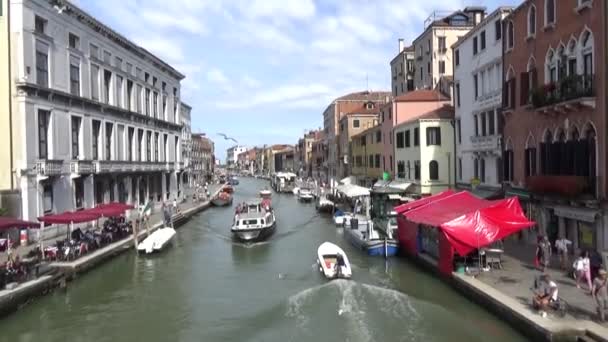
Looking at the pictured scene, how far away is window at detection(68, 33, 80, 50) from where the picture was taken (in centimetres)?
3338

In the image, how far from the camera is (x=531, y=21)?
2439 centimetres

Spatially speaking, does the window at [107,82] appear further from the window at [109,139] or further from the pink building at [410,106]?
the pink building at [410,106]

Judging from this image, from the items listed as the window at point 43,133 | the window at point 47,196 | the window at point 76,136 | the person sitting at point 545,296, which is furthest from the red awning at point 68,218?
the person sitting at point 545,296

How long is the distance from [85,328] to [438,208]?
44.0 ft

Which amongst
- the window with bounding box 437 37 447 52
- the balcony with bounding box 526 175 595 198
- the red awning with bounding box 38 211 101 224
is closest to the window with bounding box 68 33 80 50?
the red awning with bounding box 38 211 101 224

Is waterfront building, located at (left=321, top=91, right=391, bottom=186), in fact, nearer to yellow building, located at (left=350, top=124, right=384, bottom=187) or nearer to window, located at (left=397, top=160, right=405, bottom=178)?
yellow building, located at (left=350, top=124, right=384, bottom=187)

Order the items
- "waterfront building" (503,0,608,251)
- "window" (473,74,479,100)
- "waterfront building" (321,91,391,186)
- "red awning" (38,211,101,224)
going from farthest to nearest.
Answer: "waterfront building" (321,91,391,186), "window" (473,74,479,100), "red awning" (38,211,101,224), "waterfront building" (503,0,608,251)

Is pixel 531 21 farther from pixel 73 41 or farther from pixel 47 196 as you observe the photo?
pixel 73 41

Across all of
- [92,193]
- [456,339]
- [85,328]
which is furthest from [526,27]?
[92,193]

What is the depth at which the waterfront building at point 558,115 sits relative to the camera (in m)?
19.1

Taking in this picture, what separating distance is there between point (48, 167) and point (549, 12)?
24206 millimetres

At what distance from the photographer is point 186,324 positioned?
1783cm

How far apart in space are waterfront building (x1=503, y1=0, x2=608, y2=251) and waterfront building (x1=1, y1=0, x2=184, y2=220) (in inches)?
892

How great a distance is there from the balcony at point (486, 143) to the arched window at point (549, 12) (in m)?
7.59
